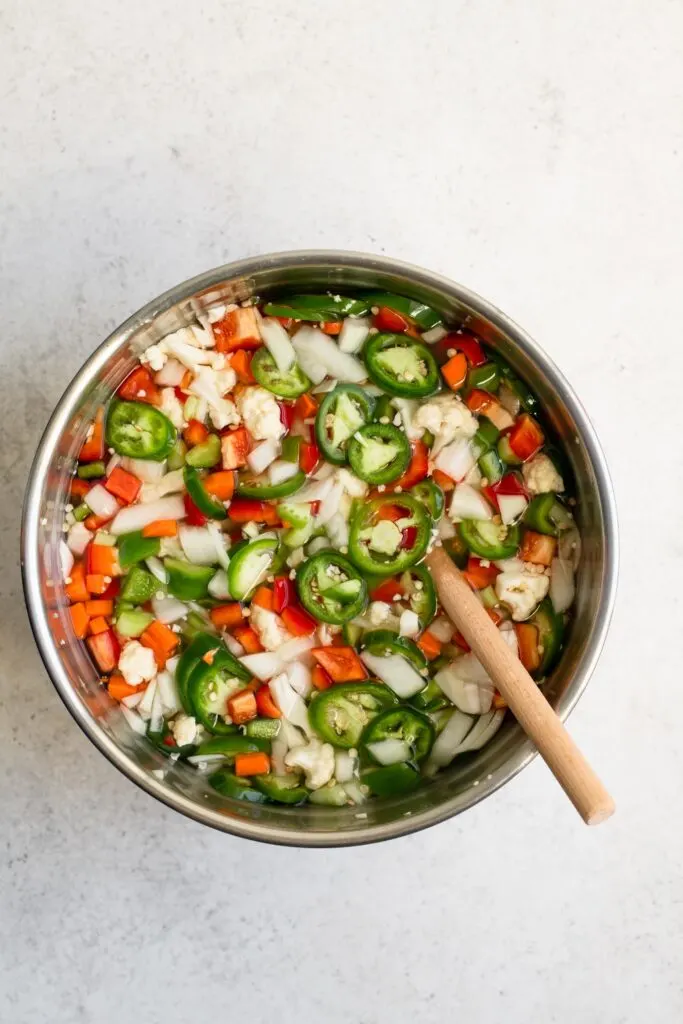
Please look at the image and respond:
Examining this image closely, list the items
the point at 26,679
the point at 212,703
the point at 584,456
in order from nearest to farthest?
1. the point at 584,456
2. the point at 212,703
3. the point at 26,679

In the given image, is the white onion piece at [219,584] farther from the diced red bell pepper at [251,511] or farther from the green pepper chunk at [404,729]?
the green pepper chunk at [404,729]

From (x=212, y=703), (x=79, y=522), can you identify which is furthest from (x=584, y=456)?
(x=79, y=522)

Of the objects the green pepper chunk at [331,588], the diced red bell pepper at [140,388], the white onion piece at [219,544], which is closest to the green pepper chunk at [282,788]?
the green pepper chunk at [331,588]

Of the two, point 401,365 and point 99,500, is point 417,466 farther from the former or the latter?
point 99,500

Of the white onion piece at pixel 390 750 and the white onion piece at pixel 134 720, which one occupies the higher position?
the white onion piece at pixel 134 720

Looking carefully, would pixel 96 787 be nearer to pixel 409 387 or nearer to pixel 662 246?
pixel 409 387

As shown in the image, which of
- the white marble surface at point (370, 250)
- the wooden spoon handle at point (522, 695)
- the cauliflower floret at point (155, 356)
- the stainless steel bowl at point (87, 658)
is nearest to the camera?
the wooden spoon handle at point (522, 695)

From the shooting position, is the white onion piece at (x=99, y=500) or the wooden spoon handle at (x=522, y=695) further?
the white onion piece at (x=99, y=500)

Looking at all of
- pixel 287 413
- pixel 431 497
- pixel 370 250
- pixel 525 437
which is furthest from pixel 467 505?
pixel 370 250
